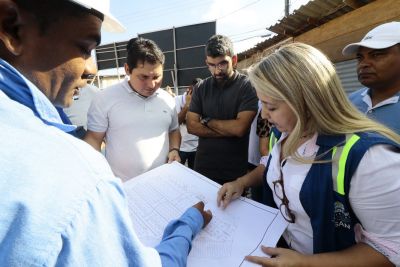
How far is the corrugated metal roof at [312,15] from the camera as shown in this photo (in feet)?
12.7

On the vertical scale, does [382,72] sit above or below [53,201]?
above

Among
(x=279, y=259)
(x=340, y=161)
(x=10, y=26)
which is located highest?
(x=10, y=26)

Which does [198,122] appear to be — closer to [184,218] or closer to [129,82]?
[129,82]

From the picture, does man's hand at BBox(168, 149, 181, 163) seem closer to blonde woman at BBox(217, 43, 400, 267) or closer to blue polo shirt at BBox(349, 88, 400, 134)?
blonde woman at BBox(217, 43, 400, 267)

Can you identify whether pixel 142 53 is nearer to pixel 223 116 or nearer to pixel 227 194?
pixel 223 116

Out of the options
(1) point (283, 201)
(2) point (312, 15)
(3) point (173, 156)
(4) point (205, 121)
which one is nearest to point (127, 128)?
(3) point (173, 156)

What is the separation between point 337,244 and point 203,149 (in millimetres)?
1829

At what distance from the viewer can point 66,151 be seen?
21.3 inches

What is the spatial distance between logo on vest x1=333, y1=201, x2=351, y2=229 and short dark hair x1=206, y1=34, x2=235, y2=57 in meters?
2.01

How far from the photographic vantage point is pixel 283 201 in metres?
1.38

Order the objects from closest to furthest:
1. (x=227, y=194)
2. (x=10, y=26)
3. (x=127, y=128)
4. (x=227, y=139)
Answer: (x=10, y=26)
(x=227, y=194)
(x=127, y=128)
(x=227, y=139)

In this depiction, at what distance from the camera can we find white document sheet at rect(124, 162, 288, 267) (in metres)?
1.22

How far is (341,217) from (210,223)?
0.60 metres

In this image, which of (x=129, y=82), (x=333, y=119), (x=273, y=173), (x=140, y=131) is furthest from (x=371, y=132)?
(x=129, y=82)
